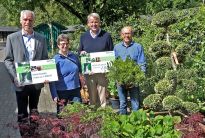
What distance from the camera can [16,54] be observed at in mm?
5371

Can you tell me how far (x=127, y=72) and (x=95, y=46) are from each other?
93 centimetres

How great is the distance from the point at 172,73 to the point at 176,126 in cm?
→ 163

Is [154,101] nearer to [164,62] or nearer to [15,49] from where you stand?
[164,62]

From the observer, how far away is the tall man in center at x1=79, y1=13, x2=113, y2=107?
6222mm

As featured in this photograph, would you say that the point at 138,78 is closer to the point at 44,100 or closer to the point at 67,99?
the point at 67,99

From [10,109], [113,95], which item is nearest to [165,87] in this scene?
[113,95]

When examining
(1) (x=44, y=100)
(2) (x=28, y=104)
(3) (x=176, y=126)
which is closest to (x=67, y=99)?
(2) (x=28, y=104)

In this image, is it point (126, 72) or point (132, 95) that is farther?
point (132, 95)

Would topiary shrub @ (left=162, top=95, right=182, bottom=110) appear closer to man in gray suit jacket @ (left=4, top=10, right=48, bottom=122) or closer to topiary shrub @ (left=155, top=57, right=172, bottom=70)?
topiary shrub @ (left=155, top=57, right=172, bottom=70)

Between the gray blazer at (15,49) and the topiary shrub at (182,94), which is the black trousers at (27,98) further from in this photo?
the topiary shrub at (182,94)

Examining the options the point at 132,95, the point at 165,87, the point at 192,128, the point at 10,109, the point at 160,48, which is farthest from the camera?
the point at 10,109

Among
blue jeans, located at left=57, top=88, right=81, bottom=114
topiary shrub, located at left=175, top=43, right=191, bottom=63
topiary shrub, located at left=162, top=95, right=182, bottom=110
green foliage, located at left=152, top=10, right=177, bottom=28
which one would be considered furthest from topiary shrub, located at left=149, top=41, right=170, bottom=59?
blue jeans, located at left=57, top=88, right=81, bottom=114

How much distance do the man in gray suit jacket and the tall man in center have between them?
94 centimetres

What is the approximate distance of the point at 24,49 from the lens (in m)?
5.39
